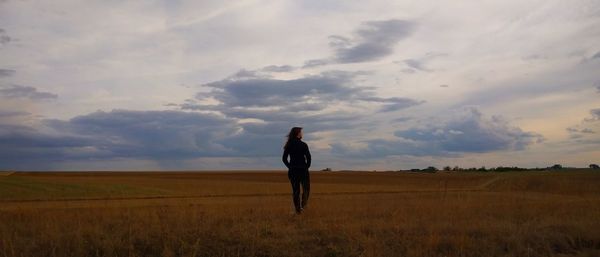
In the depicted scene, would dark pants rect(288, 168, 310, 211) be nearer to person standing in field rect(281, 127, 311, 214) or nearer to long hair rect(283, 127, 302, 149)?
person standing in field rect(281, 127, 311, 214)

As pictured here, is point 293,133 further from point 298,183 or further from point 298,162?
point 298,183

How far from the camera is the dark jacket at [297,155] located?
45.5 feet

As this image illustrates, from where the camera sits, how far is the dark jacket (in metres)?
13.9

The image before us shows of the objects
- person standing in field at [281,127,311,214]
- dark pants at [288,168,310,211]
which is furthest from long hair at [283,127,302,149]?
dark pants at [288,168,310,211]

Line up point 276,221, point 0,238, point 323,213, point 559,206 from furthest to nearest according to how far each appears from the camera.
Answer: point 559,206 < point 323,213 < point 276,221 < point 0,238

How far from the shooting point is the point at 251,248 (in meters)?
9.32

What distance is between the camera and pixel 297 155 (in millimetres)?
13875

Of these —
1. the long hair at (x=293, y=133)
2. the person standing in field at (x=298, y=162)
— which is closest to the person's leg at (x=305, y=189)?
the person standing in field at (x=298, y=162)

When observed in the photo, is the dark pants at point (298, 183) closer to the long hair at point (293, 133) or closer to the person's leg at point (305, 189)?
the person's leg at point (305, 189)

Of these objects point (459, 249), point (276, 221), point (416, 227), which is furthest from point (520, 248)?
point (276, 221)

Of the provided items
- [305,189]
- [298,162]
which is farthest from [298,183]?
[298,162]

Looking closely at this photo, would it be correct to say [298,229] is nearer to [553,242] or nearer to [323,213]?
[323,213]

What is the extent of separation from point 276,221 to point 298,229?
46.1 inches

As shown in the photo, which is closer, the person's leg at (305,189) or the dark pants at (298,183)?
the dark pants at (298,183)
